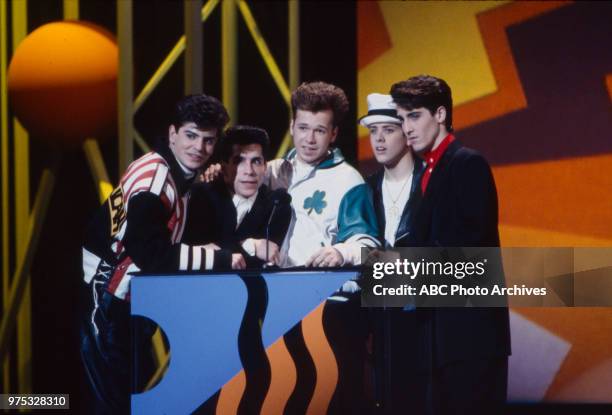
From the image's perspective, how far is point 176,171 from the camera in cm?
345

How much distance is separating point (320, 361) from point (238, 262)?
0.56 m

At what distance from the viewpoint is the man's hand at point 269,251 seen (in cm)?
344

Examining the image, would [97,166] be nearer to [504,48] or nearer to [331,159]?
[331,159]

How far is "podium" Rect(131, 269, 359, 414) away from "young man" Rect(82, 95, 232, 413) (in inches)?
11.3

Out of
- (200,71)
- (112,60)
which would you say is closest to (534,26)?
(200,71)

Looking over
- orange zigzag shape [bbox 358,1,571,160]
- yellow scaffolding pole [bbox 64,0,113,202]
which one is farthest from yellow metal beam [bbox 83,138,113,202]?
orange zigzag shape [bbox 358,1,571,160]

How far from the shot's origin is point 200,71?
11.9 feet

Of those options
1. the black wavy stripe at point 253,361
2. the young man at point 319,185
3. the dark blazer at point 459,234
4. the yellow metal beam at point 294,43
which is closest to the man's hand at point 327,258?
the young man at point 319,185

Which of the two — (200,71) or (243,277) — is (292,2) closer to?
(200,71)

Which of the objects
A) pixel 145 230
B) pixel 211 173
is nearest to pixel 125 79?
pixel 211 173

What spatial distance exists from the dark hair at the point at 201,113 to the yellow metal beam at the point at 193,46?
12 cm

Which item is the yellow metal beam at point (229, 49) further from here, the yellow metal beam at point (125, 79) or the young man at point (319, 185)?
the yellow metal beam at point (125, 79)

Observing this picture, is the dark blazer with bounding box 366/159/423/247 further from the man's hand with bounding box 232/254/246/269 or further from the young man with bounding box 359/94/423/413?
the man's hand with bounding box 232/254/246/269

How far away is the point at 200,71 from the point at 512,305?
1.61 meters
